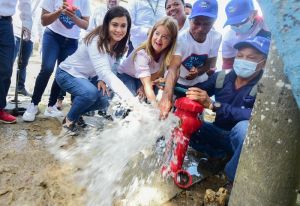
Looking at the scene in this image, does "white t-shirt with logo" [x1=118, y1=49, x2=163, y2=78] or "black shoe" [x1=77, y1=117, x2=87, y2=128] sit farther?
"black shoe" [x1=77, y1=117, x2=87, y2=128]

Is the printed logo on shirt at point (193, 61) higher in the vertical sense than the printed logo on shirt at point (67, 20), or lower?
lower

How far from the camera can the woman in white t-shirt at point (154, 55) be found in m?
3.38

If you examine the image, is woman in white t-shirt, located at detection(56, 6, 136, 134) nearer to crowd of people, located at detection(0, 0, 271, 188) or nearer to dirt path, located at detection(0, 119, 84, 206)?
crowd of people, located at detection(0, 0, 271, 188)

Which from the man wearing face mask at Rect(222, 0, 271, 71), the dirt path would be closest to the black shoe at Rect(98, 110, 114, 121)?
the dirt path

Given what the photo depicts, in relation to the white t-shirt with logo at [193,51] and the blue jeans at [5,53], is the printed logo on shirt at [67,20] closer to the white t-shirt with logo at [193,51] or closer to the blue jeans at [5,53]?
the blue jeans at [5,53]

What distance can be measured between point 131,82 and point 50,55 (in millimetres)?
1103

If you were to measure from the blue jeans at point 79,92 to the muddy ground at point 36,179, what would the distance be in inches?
19.4

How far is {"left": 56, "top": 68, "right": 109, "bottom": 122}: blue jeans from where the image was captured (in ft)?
11.8

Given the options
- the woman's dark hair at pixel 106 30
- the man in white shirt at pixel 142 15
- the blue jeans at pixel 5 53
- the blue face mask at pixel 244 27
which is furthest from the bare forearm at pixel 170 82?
the blue jeans at pixel 5 53

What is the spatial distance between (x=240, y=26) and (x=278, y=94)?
2.23 metres

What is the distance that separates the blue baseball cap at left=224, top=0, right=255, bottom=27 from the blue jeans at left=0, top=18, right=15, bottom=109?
8.13 feet

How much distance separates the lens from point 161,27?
338 cm

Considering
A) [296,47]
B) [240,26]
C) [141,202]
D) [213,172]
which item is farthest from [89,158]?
[296,47]

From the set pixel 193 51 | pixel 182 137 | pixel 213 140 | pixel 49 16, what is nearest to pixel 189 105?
pixel 182 137
